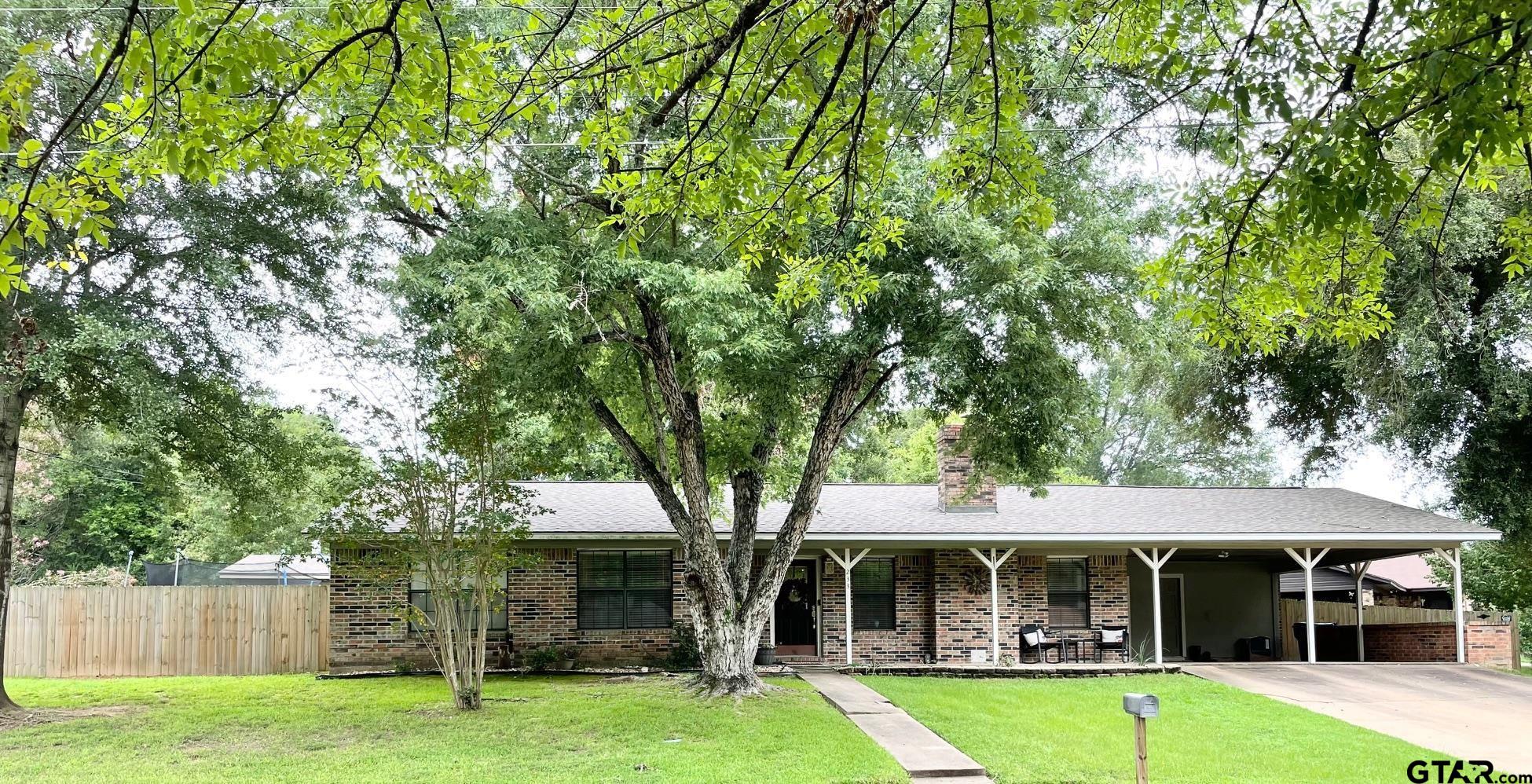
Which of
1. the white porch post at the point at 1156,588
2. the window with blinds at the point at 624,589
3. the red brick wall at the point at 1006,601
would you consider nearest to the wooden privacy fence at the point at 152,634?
the window with blinds at the point at 624,589

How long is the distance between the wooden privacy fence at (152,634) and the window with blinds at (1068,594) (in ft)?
39.9

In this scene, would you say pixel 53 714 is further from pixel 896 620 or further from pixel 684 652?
pixel 896 620

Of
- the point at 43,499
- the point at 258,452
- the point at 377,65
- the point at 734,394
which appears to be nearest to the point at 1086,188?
the point at 734,394

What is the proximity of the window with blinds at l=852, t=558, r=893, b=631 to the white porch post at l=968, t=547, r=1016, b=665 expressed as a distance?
1.52 metres

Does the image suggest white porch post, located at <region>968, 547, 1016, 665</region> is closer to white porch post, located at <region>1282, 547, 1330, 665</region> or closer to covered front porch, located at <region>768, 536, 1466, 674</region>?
covered front porch, located at <region>768, 536, 1466, 674</region>

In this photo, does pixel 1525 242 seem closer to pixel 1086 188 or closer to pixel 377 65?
pixel 377 65

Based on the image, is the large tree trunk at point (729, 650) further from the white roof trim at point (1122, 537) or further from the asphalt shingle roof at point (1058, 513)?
the asphalt shingle roof at point (1058, 513)

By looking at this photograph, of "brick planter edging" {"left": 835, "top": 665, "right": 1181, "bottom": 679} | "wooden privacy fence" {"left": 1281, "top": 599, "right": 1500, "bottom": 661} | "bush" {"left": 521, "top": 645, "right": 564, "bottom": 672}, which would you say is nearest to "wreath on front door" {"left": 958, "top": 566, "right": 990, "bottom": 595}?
"brick planter edging" {"left": 835, "top": 665, "right": 1181, "bottom": 679}

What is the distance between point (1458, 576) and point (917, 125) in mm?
14682

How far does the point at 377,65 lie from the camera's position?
4430 mm

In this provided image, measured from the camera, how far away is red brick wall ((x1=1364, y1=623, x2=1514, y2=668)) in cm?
1812

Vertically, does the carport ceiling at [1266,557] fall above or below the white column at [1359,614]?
above

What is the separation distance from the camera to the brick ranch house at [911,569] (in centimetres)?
1731

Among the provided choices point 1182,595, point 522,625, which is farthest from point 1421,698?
point 522,625
